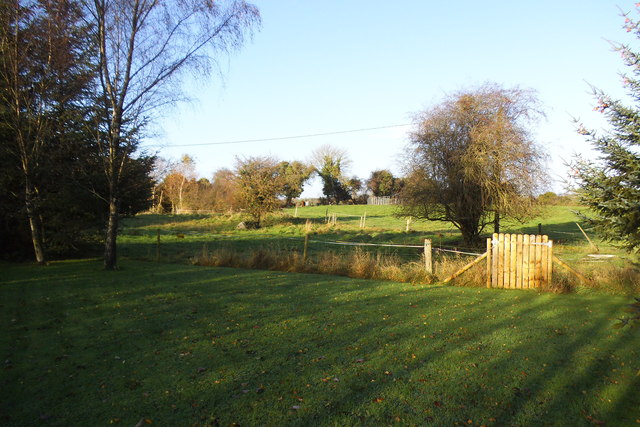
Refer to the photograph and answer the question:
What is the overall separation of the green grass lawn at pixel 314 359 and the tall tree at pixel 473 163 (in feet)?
29.7

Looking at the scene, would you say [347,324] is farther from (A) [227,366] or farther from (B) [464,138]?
(B) [464,138]

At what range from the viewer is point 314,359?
17.9ft

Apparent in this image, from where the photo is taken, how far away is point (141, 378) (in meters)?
4.84

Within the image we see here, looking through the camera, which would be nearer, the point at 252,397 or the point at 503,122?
the point at 252,397

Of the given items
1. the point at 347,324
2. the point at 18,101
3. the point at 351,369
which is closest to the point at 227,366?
the point at 351,369

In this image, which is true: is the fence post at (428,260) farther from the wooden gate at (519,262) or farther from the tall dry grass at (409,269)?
the wooden gate at (519,262)

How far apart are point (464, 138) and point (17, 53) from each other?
55.3ft

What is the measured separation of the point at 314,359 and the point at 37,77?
14.8 metres

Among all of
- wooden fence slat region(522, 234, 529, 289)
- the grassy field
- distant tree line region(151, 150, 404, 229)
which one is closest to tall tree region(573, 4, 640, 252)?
the grassy field

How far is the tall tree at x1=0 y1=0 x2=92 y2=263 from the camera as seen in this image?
13.8 metres

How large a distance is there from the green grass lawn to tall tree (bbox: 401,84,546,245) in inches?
356

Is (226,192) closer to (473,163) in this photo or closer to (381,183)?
(381,183)

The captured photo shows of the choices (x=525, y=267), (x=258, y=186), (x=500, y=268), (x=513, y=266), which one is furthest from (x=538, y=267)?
(x=258, y=186)

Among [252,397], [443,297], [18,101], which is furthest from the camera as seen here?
[18,101]
